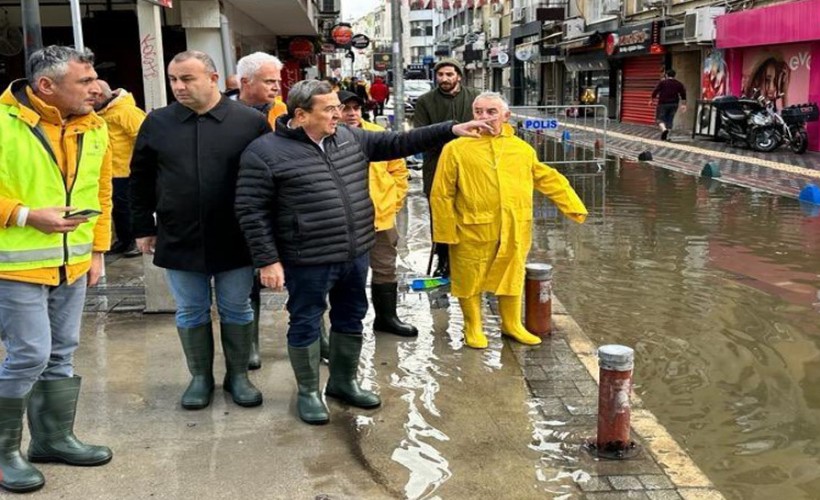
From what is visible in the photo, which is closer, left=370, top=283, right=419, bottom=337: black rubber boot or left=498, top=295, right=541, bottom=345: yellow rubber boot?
left=498, top=295, right=541, bottom=345: yellow rubber boot

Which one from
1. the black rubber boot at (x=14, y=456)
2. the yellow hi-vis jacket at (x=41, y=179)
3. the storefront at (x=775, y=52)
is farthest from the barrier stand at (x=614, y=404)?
the storefront at (x=775, y=52)

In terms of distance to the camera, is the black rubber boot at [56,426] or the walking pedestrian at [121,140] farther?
the walking pedestrian at [121,140]

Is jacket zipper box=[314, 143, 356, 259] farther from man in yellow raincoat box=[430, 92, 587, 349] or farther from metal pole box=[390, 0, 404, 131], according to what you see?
metal pole box=[390, 0, 404, 131]

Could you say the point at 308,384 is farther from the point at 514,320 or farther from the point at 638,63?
the point at 638,63

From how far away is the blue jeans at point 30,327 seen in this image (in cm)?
333

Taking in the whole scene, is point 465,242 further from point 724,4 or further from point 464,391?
point 724,4

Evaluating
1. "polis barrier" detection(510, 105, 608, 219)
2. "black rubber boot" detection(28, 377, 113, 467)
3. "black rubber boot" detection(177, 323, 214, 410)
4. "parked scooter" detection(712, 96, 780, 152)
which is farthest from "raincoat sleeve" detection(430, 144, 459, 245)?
"parked scooter" detection(712, 96, 780, 152)

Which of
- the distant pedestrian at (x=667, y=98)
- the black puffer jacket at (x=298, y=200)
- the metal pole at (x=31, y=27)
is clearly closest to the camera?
the black puffer jacket at (x=298, y=200)

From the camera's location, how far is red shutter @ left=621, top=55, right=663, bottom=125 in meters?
27.0

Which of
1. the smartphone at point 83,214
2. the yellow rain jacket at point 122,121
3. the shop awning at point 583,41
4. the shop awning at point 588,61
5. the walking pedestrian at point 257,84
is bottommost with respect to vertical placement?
the smartphone at point 83,214

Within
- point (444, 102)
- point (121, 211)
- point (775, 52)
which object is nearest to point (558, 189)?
point (444, 102)

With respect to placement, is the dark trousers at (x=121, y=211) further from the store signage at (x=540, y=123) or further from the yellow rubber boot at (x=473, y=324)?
the store signage at (x=540, y=123)

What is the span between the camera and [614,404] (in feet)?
12.7

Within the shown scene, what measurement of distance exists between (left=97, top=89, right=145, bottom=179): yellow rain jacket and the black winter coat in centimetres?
297
